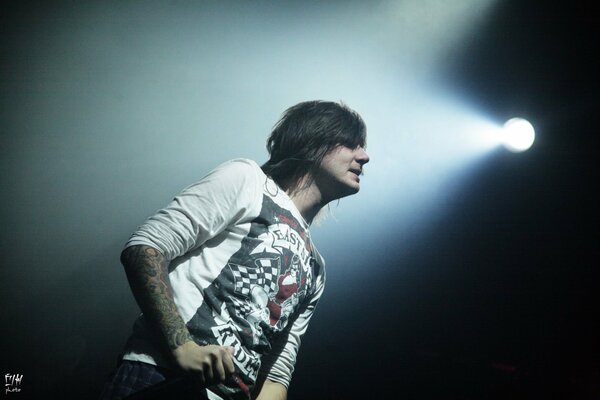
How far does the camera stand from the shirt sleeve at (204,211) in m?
1.03

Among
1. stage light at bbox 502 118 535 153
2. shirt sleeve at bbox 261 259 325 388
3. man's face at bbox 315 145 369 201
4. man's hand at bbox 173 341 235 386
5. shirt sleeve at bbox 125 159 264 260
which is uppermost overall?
stage light at bbox 502 118 535 153

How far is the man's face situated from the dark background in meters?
1.04

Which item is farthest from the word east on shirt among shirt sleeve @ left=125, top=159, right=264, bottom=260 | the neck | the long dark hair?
the long dark hair

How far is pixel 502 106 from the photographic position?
309 cm

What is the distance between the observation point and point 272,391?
1536mm

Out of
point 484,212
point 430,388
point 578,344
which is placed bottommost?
point 430,388

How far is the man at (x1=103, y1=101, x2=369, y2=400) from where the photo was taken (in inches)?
36.5

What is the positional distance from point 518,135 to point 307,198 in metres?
2.47

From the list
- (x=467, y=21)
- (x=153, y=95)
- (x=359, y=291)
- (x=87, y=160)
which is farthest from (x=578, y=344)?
(x=87, y=160)

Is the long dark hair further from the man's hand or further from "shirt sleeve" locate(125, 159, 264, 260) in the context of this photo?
the man's hand

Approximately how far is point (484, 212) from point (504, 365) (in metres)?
1.32

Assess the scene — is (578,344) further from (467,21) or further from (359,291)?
(467,21)

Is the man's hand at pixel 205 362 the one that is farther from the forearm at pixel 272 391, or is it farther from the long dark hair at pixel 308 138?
the long dark hair at pixel 308 138

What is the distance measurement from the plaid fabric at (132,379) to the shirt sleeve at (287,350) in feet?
2.26
